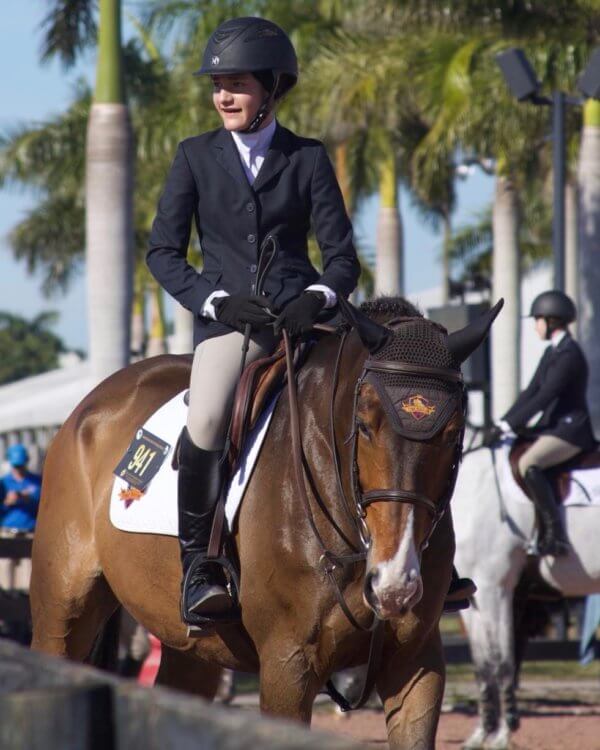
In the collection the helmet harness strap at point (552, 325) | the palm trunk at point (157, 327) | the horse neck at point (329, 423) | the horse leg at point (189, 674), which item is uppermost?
the horse neck at point (329, 423)

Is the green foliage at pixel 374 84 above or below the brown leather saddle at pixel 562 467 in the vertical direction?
above

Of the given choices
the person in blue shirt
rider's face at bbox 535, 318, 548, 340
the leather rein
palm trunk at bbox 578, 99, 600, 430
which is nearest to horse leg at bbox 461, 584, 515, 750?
rider's face at bbox 535, 318, 548, 340

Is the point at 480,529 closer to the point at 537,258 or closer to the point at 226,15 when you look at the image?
the point at 226,15

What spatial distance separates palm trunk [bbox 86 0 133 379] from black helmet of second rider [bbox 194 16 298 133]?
10.4 m

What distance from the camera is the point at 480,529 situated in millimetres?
11445

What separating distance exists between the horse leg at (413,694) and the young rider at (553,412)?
6008 millimetres

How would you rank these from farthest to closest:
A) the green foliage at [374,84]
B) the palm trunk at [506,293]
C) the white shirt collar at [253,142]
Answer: the palm trunk at [506,293]
the green foliage at [374,84]
the white shirt collar at [253,142]

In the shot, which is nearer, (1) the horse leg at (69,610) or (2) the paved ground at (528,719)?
(1) the horse leg at (69,610)

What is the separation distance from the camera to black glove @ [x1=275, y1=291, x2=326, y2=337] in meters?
5.27

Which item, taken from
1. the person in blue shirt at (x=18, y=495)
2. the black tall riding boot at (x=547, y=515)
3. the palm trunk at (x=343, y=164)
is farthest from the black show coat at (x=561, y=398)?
the palm trunk at (x=343, y=164)

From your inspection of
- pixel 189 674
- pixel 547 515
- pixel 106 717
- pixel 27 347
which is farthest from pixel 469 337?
pixel 27 347

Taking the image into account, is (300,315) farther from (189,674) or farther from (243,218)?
(189,674)

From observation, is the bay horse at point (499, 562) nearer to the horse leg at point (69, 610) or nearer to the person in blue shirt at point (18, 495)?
the person in blue shirt at point (18, 495)

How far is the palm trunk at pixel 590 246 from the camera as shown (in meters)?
19.8
